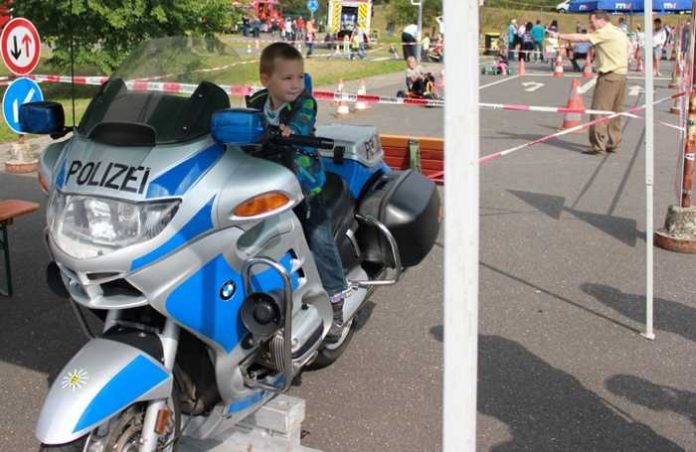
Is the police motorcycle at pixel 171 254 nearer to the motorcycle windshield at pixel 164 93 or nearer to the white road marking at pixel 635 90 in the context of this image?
the motorcycle windshield at pixel 164 93

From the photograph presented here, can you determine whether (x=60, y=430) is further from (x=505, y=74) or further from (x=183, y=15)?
(x=505, y=74)

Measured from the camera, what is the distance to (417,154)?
784cm

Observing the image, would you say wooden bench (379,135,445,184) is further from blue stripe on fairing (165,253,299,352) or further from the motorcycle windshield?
blue stripe on fairing (165,253,299,352)

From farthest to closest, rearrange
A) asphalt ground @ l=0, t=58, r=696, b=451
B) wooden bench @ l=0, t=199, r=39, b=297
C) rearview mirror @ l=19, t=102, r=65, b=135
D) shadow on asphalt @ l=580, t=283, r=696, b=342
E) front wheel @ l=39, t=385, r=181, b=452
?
wooden bench @ l=0, t=199, r=39, b=297 < shadow on asphalt @ l=580, t=283, r=696, b=342 < asphalt ground @ l=0, t=58, r=696, b=451 < rearview mirror @ l=19, t=102, r=65, b=135 < front wheel @ l=39, t=385, r=181, b=452

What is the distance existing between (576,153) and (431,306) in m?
6.76

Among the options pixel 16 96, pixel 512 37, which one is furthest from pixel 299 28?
pixel 16 96

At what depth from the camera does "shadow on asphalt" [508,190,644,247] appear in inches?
275

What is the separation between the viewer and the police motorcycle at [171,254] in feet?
8.66

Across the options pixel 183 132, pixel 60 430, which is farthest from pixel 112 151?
pixel 60 430

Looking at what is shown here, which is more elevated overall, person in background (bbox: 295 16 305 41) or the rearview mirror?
person in background (bbox: 295 16 305 41)

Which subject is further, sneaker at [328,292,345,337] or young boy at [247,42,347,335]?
sneaker at [328,292,345,337]

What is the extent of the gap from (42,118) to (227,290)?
1.15 m

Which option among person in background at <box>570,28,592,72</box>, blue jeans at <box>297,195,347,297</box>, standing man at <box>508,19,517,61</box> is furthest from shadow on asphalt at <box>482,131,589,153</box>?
standing man at <box>508,19,517,61</box>

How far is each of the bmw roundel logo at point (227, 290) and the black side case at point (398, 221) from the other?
1406mm
